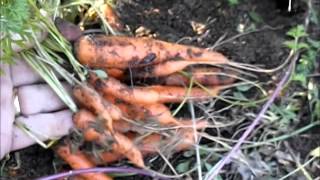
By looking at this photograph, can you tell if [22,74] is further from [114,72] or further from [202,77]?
[202,77]

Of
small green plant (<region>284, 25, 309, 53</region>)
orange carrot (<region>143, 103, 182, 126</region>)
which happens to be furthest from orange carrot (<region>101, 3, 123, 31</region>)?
small green plant (<region>284, 25, 309, 53</region>)

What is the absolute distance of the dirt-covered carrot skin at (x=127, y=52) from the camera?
5.38ft

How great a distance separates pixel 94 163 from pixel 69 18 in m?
0.38

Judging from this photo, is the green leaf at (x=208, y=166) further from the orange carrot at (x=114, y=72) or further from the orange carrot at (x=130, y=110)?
the orange carrot at (x=114, y=72)

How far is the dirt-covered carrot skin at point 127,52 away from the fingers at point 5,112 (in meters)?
0.18

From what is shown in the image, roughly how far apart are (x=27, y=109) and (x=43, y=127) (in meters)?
0.06

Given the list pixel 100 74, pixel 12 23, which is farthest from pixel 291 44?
pixel 12 23

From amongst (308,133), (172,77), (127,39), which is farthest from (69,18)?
(308,133)

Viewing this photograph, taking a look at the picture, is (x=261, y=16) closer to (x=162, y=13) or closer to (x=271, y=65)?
(x=271, y=65)

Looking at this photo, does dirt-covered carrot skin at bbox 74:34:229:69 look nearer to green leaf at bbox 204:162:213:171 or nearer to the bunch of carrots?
the bunch of carrots

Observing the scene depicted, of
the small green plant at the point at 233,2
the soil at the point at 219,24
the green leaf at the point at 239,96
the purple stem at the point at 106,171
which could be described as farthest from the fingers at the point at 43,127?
the small green plant at the point at 233,2

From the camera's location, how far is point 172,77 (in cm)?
174

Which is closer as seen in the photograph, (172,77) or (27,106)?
(27,106)

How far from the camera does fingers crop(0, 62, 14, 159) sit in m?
1.55
